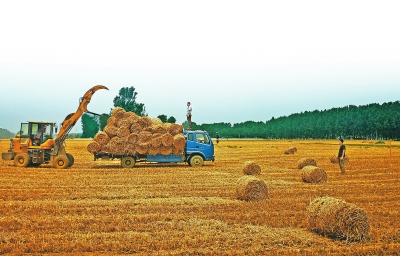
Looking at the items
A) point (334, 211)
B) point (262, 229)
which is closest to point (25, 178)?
point (262, 229)

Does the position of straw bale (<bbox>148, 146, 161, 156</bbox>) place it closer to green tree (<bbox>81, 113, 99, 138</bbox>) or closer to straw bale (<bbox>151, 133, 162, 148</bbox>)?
straw bale (<bbox>151, 133, 162, 148</bbox>)

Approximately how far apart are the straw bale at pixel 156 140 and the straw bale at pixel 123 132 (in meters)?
1.52

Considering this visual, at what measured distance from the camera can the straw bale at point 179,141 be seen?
24859 millimetres

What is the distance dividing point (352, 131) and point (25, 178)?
5514 inches

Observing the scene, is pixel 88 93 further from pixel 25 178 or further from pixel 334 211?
pixel 334 211

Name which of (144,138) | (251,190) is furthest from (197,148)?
(251,190)

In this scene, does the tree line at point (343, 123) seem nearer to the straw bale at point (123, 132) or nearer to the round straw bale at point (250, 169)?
the straw bale at point (123, 132)

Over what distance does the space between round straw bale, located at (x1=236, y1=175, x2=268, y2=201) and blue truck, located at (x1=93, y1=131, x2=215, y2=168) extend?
12.2 meters

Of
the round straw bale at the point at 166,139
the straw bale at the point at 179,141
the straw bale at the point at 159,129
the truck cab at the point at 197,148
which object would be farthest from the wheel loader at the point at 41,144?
the truck cab at the point at 197,148

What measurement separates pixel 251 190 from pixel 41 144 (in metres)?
16.3

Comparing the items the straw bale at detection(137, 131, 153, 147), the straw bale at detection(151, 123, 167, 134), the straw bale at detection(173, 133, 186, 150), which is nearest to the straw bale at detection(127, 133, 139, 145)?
the straw bale at detection(137, 131, 153, 147)

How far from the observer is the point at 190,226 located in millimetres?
9711

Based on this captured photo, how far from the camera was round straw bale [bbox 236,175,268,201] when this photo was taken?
13.2 metres

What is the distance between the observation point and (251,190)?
13203mm
